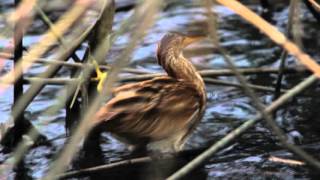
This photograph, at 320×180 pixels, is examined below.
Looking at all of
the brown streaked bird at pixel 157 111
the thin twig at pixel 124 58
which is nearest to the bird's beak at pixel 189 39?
the brown streaked bird at pixel 157 111

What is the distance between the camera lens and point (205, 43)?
7270 mm

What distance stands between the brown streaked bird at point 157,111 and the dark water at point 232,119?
0.24 metres

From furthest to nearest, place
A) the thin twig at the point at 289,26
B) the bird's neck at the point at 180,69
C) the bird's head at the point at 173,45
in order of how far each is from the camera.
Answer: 1. the bird's head at the point at 173,45
2. the bird's neck at the point at 180,69
3. the thin twig at the point at 289,26

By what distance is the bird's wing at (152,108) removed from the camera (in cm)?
→ 498

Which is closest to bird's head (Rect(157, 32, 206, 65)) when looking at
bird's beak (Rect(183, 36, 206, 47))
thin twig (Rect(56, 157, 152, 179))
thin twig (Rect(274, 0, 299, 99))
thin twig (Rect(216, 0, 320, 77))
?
bird's beak (Rect(183, 36, 206, 47))

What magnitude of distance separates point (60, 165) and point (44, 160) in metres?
3.25

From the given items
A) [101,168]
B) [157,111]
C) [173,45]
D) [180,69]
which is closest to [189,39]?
[173,45]

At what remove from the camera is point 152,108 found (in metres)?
5.11

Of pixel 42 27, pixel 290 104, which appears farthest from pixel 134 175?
pixel 42 27

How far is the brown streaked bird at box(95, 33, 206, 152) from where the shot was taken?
4991 millimetres

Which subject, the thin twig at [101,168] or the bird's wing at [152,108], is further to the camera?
the bird's wing at [152,108]

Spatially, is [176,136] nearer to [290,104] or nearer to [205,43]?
[290,104]

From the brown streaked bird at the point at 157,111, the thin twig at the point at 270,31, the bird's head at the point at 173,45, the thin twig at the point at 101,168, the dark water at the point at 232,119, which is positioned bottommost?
the dark water at the point at 232,119

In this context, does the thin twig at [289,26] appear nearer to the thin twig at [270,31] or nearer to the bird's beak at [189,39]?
the bird's beak at [189,39]
